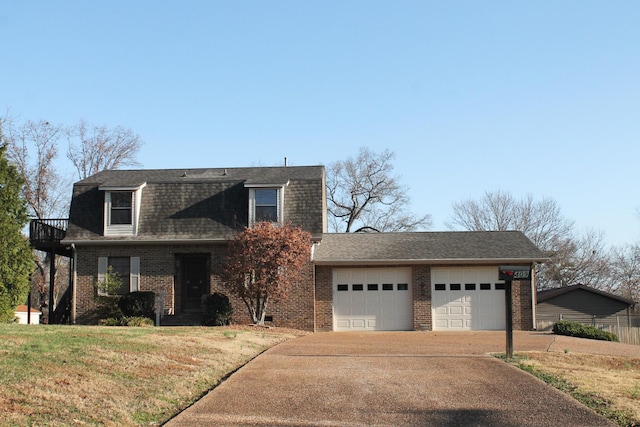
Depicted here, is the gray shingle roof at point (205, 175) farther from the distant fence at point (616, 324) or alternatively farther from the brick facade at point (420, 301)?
the distant fence at point (616, 324)

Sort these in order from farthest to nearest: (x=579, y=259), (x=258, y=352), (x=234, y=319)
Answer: (x=579, y=259) → (x=234, y=319) → (x=258, y=352)

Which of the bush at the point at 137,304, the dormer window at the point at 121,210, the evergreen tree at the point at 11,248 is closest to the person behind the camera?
the evergreen tree at the point at 11,248

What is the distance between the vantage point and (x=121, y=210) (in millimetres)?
26609

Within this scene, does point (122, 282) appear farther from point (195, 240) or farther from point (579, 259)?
point (579, 259)

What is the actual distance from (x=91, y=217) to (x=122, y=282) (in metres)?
2.76

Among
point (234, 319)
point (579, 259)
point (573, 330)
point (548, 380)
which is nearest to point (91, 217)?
point (234, 319)

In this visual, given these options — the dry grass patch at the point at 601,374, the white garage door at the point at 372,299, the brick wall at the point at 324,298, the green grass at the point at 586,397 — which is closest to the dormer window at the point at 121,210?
the brick wall at the point at 324,298

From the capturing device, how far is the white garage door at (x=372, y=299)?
26.4 meters

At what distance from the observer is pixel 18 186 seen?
21875 mm

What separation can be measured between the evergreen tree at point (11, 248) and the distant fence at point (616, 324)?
60.2ft

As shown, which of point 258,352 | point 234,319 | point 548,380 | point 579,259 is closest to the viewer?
point 548,380

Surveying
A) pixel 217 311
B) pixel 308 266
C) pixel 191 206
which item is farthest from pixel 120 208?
pixel 308 266

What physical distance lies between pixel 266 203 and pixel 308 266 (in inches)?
112

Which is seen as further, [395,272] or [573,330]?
[395,272]
